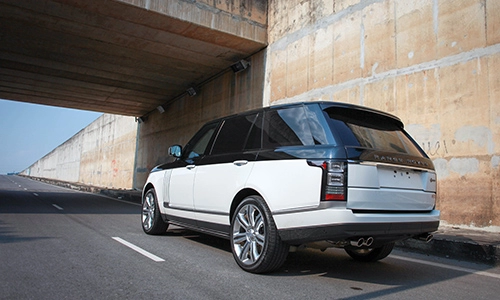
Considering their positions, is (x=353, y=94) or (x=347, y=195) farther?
(x=353, y=94)

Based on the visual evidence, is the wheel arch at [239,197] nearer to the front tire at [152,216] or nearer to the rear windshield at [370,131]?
the rear windshield at [370,131]

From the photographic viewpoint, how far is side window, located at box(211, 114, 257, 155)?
478 centimetres

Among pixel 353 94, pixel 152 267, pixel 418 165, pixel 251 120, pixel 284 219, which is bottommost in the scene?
pixel 152 267

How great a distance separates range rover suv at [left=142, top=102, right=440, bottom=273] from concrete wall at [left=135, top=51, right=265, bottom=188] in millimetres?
9980

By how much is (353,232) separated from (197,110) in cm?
1630

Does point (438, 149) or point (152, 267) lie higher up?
point (438, 149)

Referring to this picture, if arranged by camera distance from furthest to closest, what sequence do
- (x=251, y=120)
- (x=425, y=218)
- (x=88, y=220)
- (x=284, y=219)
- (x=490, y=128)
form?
(x=88, y=220)
(x=490, y=128)
(x=251, y=120)
(x=425, y=218)
(x=284, y=219)

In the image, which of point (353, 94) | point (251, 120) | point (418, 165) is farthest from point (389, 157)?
point (353, 94)

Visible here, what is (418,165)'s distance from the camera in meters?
4.01

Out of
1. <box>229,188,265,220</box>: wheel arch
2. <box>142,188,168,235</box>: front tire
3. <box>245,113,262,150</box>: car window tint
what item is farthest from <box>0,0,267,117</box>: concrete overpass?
<box>229,188,265,220</box>: wheel arch

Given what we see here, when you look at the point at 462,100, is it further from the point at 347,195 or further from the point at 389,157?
the point at 347,195

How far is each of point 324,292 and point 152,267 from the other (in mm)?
1898

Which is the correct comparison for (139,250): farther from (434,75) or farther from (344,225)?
(434,75)

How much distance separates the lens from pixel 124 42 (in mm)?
13727
